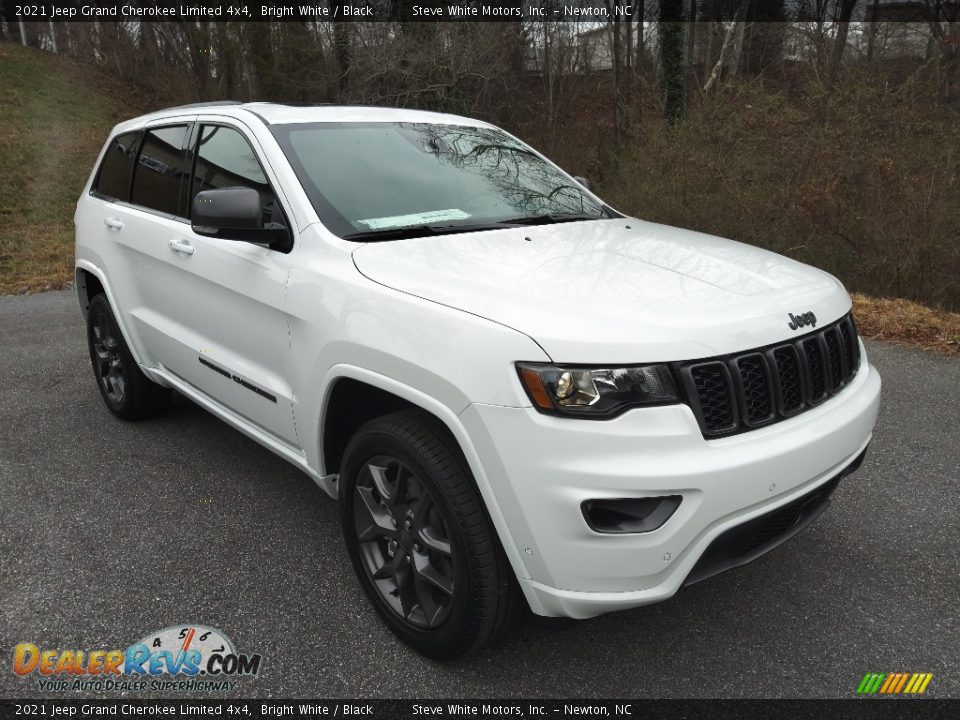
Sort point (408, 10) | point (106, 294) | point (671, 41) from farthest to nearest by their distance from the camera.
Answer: point (408, 10)
point (671, 41)
point (106, 294)

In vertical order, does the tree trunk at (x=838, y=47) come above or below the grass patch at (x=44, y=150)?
above

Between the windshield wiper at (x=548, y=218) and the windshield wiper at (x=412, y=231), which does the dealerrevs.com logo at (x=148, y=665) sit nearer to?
the windshield wiper at (x=412, y=231)

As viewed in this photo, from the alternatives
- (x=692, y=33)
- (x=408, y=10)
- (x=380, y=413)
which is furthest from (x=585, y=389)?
(x=692, y=33)

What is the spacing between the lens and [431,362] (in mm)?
2219

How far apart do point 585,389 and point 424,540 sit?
2.55 ft

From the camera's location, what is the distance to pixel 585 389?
204 cm

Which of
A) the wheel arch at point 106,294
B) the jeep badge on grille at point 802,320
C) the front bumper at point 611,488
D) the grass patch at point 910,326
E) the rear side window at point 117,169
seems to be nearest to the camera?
the front bumper at point 611,488

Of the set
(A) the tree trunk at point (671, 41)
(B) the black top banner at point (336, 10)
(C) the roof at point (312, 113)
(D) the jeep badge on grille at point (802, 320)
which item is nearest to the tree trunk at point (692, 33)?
(B) the black top banner at point (336, 10)

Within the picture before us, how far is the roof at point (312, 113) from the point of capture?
11.1 feet

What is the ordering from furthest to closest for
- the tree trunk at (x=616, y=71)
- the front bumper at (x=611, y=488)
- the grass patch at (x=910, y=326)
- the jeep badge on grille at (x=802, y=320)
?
the tree trunk at (x=616, y=71) → the grass patch at (x=910, y=326) → the jeep badge on grille at (x=802, y=320) → the front bumper at (x=611, y=488)

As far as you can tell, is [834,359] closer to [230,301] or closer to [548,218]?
[548,218]

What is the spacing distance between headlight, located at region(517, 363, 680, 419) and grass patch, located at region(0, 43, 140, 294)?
978 cm

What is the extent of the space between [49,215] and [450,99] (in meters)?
8.90

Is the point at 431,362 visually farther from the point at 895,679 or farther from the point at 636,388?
the point at 895,679
